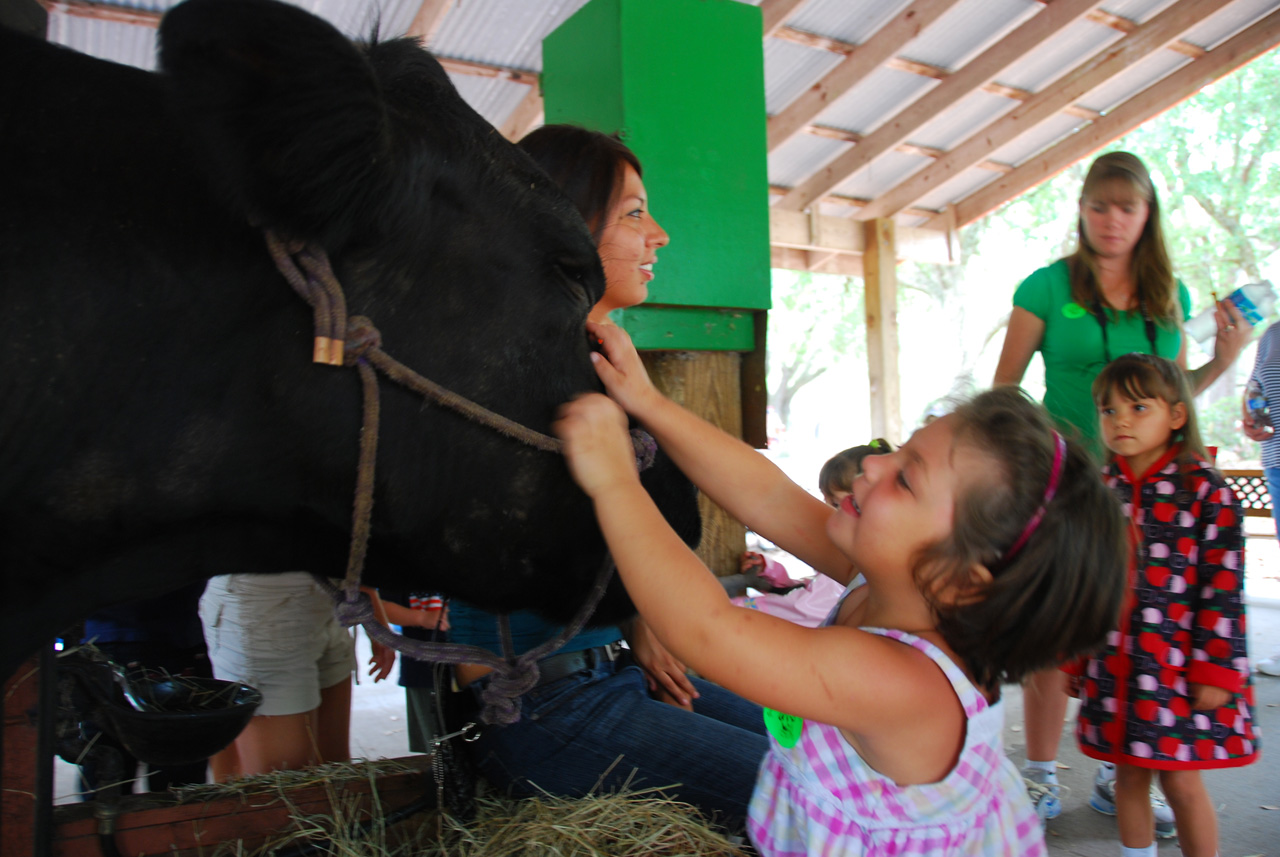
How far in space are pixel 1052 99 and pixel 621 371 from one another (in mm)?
→ 8145

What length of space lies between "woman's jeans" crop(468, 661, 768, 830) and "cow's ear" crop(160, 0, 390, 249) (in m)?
1.15

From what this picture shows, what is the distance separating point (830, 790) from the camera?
134 centimetres

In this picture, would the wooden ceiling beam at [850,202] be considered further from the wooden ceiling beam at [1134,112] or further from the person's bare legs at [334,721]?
the person's bare legs at [334,721]

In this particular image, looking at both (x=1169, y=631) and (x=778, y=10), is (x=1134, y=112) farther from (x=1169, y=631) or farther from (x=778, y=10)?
(x=1169, y=631)

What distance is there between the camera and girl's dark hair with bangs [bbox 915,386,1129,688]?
1.28 m

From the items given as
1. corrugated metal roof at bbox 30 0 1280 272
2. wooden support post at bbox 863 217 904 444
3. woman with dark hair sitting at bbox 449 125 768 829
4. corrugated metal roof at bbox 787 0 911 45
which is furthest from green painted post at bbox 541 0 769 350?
wooden support post at bbox 863 217 904 444

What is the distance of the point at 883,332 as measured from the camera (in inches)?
324

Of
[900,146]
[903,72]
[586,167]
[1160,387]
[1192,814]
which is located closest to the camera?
[586,167]

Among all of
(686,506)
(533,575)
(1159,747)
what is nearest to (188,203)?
(533,575)

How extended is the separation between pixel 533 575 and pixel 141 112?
813 millimetres

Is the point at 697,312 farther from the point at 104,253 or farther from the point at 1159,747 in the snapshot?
the point at 104,253

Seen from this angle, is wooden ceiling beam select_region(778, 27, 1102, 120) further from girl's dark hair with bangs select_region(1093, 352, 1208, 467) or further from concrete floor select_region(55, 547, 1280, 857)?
concrete floor select_region(55, 547, 1280, 857)

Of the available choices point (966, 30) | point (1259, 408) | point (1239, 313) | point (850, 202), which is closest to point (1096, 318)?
point (1239, 313)

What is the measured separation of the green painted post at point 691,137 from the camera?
9.03ft
